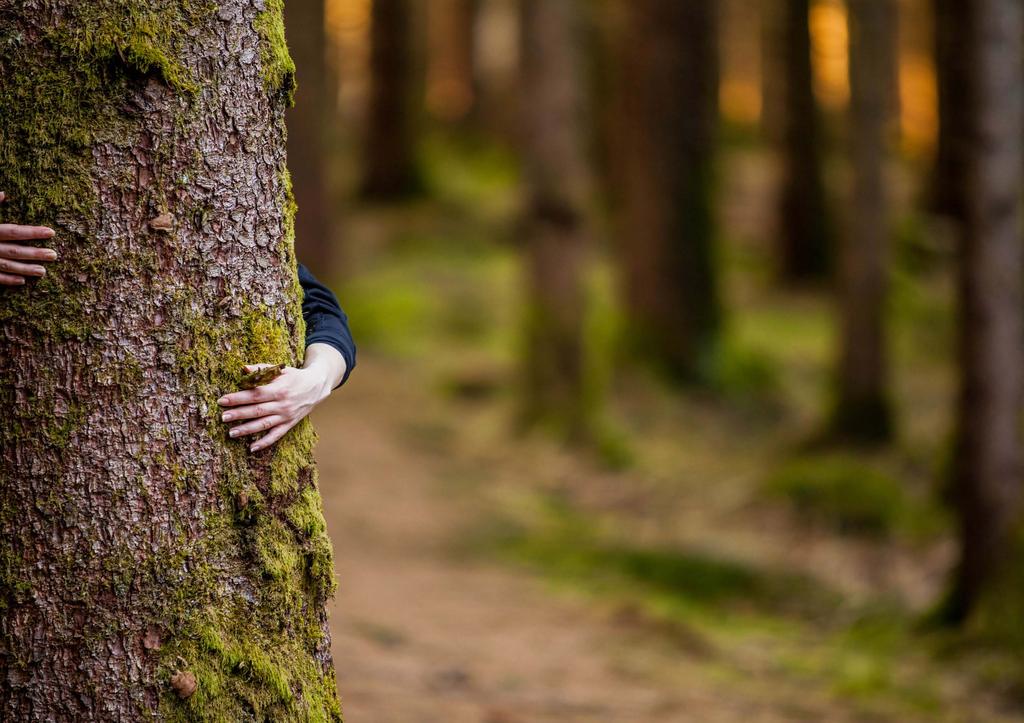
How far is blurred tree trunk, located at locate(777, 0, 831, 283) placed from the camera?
16328mm

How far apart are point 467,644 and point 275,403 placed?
421 centimetres

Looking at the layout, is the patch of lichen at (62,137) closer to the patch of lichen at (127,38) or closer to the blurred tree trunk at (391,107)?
the patch of lichen at (127,38)

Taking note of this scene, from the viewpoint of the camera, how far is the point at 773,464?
10016 mm

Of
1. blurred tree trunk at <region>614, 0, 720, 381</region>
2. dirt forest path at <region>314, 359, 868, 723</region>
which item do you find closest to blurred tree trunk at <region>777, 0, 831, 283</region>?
blurred tree trunk at <region>614, 0, 720, 381</region>

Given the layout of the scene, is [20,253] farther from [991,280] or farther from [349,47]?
[349,47]

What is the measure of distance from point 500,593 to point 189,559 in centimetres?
528

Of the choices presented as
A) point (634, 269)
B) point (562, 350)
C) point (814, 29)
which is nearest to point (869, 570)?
point (562, 350)

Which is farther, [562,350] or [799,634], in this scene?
[562,350]

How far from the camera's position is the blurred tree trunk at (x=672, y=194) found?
1278cm

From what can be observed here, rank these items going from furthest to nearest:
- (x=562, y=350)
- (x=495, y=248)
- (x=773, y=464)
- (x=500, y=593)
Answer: (x=495, y=248) < (x=562, y=350) < (x=773, y=464) < (x=500, y=593)

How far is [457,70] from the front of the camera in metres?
25.3

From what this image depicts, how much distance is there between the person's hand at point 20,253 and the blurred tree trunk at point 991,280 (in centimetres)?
A: 536

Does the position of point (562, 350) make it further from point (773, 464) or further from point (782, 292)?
point (782, 292)

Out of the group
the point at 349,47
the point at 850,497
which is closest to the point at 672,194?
the point at 850,497
